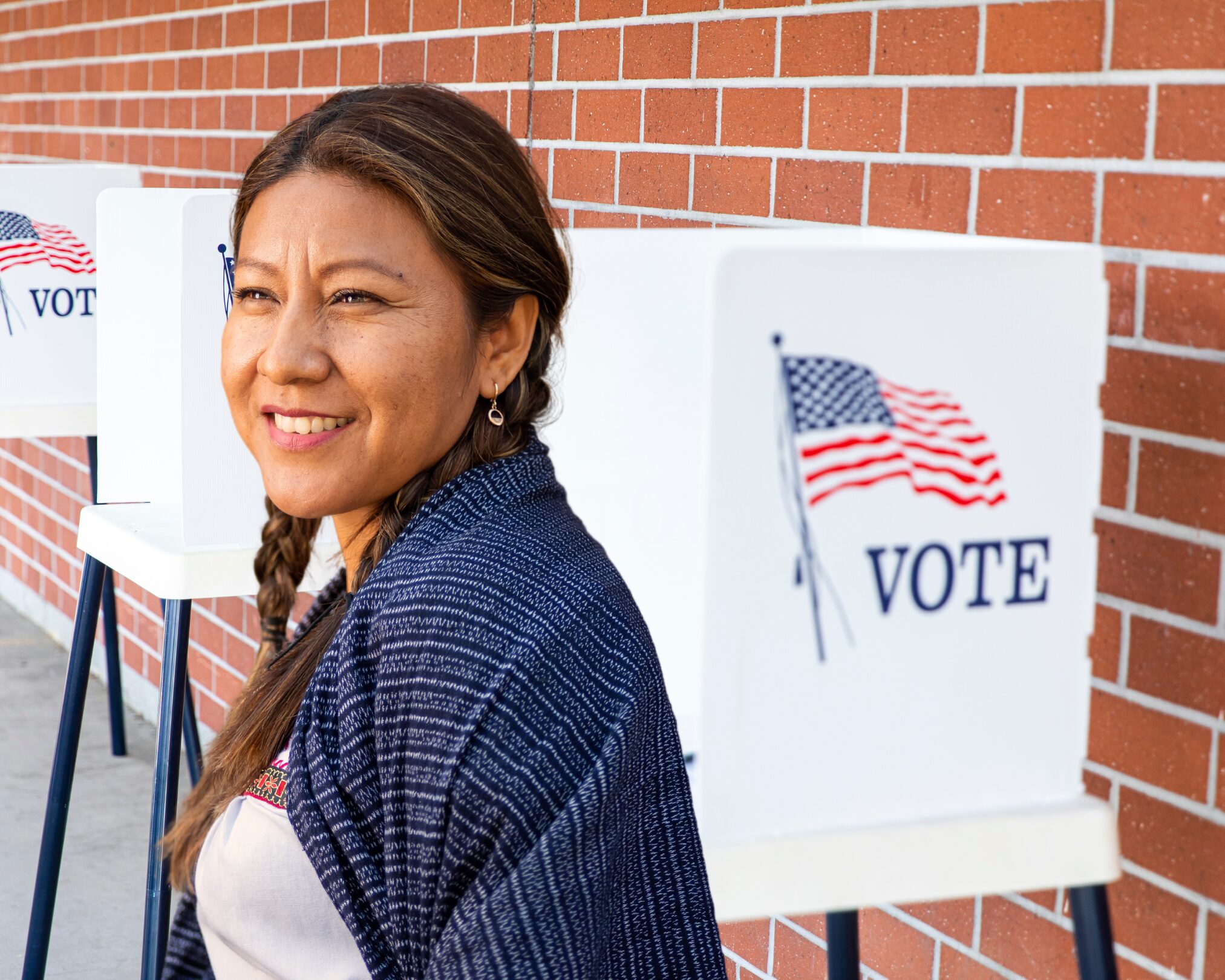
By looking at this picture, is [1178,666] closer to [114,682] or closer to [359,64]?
[359,64]

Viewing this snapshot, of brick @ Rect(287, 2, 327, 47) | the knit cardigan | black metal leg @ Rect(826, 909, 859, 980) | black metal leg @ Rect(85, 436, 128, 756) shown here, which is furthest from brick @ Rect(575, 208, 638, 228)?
black metal leg @ Rect(85, 436, 128, 756)

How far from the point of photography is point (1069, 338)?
4.86ft

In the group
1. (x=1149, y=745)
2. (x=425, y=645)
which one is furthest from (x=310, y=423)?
(x=1149, y=745)

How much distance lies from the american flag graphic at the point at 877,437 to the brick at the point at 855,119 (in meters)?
0.86

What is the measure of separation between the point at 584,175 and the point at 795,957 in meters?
1.45

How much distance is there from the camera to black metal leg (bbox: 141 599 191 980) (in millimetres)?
2520

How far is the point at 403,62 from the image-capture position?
348 centimetres

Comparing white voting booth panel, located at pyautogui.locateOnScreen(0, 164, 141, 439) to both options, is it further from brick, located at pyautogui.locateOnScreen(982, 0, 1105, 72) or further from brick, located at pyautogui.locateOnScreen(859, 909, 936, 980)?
brick, located at pyautogui.locateOnScreen(982, 0, 1105, 72)

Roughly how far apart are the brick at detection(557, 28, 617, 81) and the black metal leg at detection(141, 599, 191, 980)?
1203mm

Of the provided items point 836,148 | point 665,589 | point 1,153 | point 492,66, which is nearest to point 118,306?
point 492,66

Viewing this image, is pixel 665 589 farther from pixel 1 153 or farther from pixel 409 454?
pixel 1 153

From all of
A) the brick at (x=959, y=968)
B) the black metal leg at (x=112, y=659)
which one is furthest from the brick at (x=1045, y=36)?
the black metal leg at (x=112, y=659)

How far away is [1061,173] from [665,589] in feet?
3.00

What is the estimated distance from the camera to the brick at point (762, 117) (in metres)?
2.34
